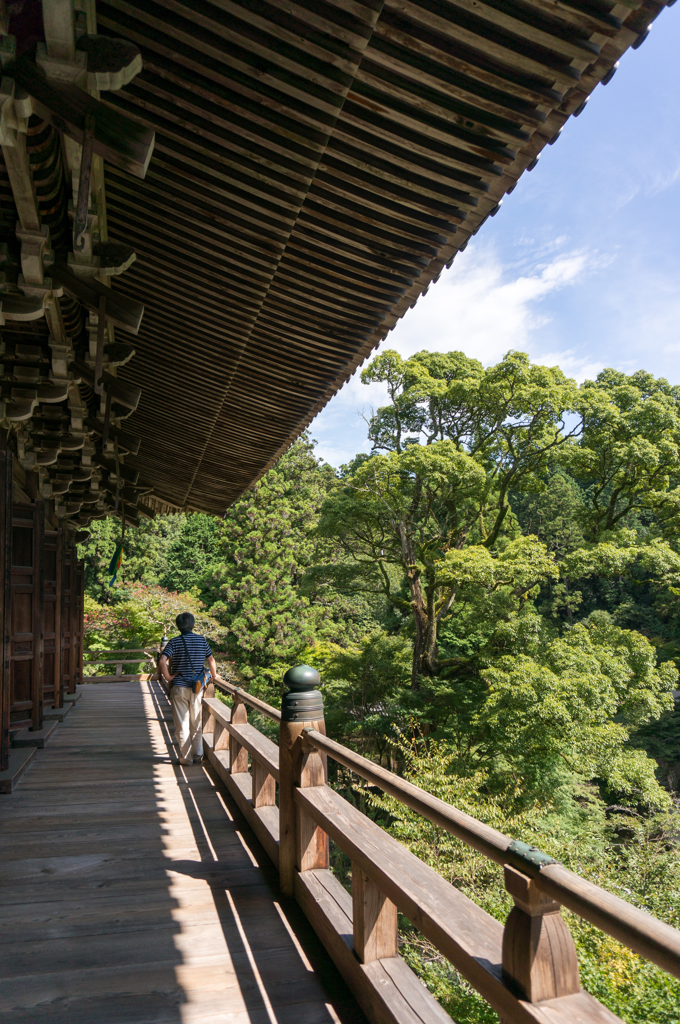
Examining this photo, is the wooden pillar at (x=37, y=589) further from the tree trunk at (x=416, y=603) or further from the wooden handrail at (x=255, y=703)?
the tree trunk at (x=416, y=603)

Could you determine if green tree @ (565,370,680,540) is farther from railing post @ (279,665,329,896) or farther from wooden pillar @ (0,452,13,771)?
railing post @ (279,665,329,896)

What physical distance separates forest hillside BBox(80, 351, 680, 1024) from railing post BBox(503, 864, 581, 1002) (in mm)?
6093

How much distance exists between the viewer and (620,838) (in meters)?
13.7

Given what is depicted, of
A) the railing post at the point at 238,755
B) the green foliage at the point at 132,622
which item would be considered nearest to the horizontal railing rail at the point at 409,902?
the railing post at the point at 238,755

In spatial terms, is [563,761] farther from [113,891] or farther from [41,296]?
[41,296]

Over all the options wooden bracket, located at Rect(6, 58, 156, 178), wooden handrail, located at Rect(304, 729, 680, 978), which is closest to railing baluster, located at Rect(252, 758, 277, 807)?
wooden handrail, located at Rect(304, 729, 680, 978)

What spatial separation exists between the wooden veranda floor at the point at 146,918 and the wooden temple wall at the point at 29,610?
96 centimetres

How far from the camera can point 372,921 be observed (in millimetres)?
1778

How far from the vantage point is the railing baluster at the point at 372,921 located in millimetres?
1771

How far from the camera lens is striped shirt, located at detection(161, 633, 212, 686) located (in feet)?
15.6

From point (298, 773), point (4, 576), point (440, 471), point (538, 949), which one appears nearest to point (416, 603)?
point (440, 471)

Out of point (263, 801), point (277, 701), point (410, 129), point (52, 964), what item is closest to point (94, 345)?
point (410, 129)

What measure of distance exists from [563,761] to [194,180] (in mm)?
11675

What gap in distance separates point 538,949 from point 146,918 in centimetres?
186
